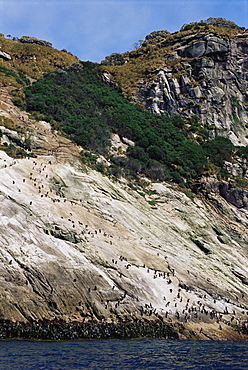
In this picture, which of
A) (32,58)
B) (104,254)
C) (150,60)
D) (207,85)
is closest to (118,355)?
(104,254)

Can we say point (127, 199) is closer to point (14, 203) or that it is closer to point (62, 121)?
point (14, 203)

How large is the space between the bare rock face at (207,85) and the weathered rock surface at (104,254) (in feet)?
118

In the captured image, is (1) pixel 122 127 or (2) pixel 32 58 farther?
(2) pixel 32 58

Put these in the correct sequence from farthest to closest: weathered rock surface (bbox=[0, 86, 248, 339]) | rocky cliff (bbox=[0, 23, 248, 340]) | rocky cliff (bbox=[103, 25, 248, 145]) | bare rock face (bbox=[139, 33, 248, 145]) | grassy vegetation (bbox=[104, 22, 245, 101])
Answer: grassy vegetation (bbox=[104, 22, 245, 101])
rocky cliff (bbox=[103, 25, 248, 145])
bare rock face (bbox=[139, 33, 248, 145])
weathered rock surface (bbox=[0, 86, 248, 339])
rocky cliff (bbox=[0, 23, 248, 340])

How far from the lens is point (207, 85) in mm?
79625

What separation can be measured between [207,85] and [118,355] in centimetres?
6993

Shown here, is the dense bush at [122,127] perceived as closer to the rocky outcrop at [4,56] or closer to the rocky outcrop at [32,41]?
the rocky outcrop at [4,56]

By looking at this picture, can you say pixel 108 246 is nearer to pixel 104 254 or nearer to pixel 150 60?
pixel 104 254

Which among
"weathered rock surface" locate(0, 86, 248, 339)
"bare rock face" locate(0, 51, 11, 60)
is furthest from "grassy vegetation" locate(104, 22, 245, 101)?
"weathered rock surface" locate(0, 86, 248, 339)

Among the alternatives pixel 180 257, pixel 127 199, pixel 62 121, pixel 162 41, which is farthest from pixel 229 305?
pixel 162 41

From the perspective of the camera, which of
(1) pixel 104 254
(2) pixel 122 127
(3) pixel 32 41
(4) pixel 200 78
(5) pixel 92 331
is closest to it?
(5) pixel 92 331

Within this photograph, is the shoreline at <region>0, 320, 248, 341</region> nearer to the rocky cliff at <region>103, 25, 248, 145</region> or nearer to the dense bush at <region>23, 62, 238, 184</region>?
the dense bush at <region>23, 62, 238, 184</region>

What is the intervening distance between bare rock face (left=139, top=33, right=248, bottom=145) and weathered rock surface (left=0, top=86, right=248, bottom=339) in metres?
36.0

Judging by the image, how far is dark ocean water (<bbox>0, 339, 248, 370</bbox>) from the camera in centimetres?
1681
